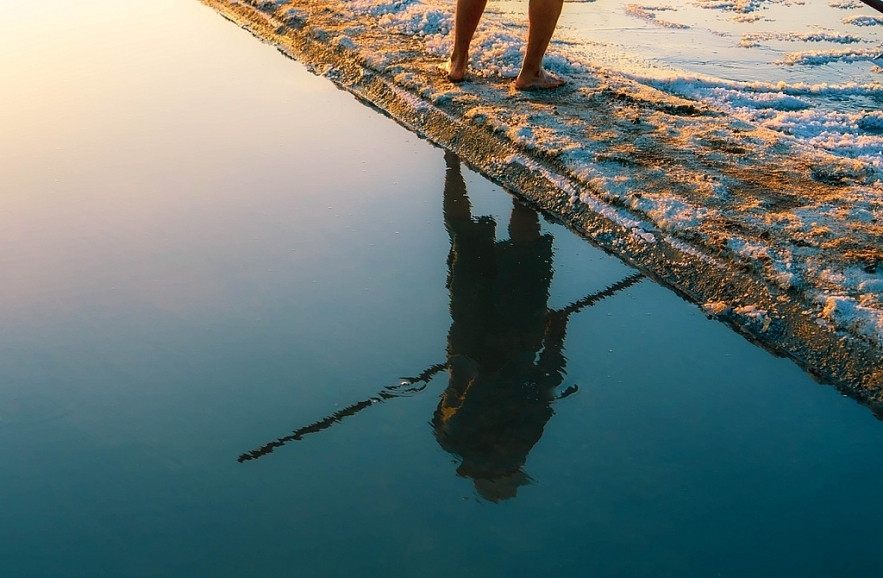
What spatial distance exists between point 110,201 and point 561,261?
1.62m

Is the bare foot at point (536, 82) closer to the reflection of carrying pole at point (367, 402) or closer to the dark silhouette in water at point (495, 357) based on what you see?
the dark silhouette in water at point (495, 357)

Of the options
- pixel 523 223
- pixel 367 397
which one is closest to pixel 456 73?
pixel 523 223

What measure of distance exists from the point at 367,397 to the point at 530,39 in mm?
2350

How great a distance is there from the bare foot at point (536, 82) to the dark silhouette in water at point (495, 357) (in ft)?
3.86

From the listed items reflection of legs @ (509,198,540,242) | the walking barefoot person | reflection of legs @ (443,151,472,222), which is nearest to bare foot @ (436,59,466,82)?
the walking barefoot person

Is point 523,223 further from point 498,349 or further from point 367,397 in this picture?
A: point 367,397

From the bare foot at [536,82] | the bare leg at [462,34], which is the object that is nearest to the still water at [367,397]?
the bare foot at [536,82]

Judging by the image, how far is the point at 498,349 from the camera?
2.40 metres

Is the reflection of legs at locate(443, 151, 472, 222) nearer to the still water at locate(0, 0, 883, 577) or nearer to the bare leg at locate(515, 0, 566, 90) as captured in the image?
the still water at locate(0, 0, 883, 577)

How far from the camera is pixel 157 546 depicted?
5.70 feet

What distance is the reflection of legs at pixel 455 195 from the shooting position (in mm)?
3129

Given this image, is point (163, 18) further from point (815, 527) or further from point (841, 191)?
point (815, 527)

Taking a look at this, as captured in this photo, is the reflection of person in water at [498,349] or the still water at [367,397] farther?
the reflection of person in water at [498,349]

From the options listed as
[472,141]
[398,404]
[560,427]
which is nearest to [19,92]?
[472,141]
